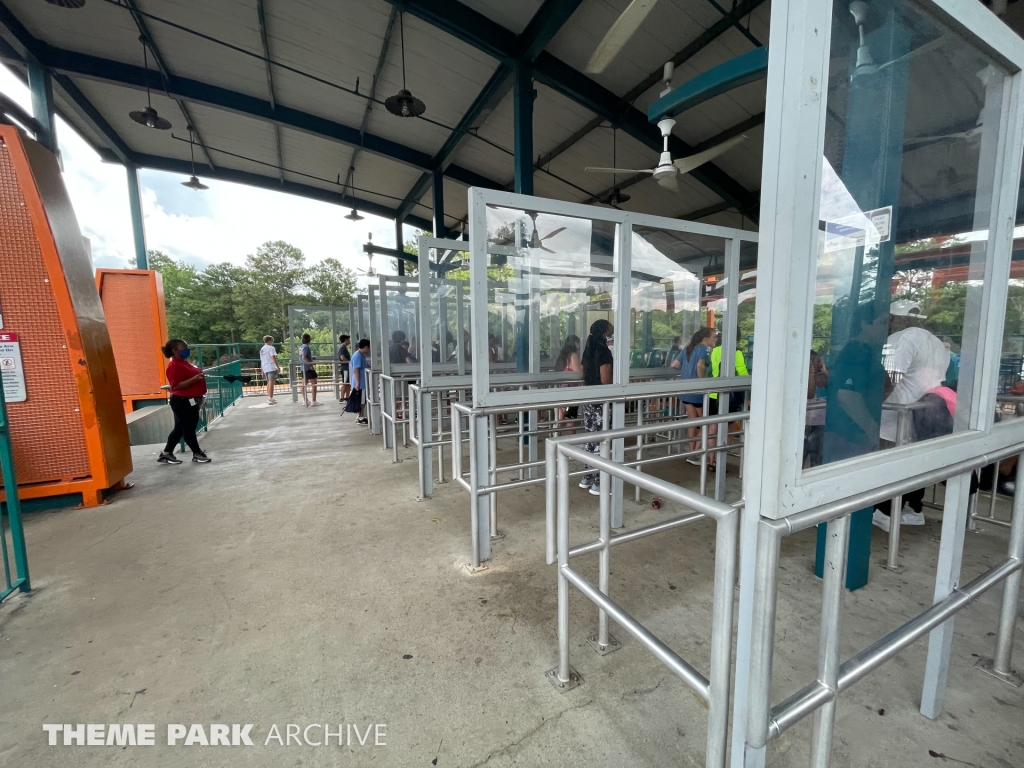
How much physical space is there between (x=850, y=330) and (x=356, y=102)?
8390 mm

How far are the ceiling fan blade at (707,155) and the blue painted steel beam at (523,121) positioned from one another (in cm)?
189

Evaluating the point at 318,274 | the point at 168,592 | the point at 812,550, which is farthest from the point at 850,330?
the point at 318,274

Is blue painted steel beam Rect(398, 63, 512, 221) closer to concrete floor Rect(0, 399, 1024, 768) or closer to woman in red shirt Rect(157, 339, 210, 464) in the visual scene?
woman in red shirt Rect(157, 339, 210, 464)

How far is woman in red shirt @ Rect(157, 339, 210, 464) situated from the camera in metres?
4.42

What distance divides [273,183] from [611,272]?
1190 cm

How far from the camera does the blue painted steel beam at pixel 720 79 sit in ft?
8.42

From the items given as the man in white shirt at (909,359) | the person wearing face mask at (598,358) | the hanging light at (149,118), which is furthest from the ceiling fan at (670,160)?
the hanging light at (149,118)

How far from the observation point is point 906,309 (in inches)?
64.6

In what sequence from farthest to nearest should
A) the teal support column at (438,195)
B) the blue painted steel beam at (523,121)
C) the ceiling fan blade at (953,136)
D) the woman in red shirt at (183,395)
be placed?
the teal support column at (438,195) < the blue painted steel beam at (523,121) < the woman in red shirt at (183,395) < the ceiling fan blade at (953,136)

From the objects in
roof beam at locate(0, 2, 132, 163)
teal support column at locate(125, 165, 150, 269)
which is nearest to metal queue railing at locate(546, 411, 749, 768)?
roof beam at locate(0, 2, 132, 163)

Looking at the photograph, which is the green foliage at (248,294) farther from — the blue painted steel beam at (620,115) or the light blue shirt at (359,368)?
the blue painted steel beam at (620,115)

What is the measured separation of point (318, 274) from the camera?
24.7 metres

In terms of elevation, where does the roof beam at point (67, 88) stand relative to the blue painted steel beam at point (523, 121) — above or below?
above

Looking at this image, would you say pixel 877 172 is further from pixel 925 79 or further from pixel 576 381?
pixel 576 381
